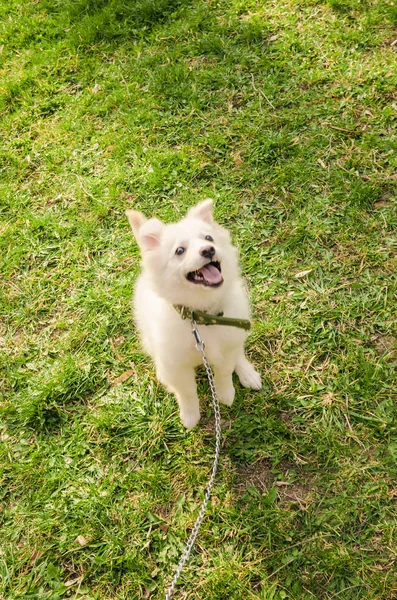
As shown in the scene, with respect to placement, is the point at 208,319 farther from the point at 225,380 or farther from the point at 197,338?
the point at 225,380

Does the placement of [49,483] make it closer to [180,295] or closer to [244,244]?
[180,295]

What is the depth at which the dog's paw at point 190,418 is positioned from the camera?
2.87m

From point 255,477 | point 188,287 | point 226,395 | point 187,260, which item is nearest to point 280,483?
point 255,477

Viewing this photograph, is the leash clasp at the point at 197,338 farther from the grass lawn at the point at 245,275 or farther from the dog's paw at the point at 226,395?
the grass lawn at the point at 245,275

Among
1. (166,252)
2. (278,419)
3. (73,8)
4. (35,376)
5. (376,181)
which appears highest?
(73,8)

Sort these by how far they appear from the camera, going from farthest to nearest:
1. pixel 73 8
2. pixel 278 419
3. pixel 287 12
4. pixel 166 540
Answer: pixel 73 8, pixel 287 12, pixel 278 419, pixel 166 540

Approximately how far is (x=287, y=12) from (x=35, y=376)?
4.32 metres

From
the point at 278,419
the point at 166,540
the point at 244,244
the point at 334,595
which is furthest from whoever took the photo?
the point at 244,244

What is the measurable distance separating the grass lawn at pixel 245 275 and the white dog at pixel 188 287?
2.01 ft

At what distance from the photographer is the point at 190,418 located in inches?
113

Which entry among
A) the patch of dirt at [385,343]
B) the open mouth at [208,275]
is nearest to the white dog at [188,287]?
the open mouth at [208,275]

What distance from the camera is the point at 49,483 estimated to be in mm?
2857

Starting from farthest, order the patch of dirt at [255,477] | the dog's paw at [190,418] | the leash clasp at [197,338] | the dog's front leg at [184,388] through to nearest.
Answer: the dog's paw at [190,418]
the patch of dirt at [255,477]
the dog's front leg at [184,388]
the leash clasp at [197,338]

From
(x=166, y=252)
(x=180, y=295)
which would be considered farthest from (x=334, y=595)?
(x=166, y=252)
